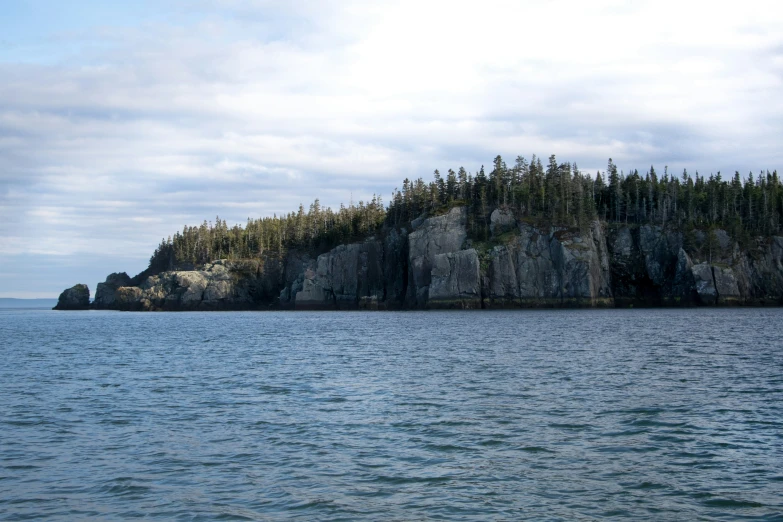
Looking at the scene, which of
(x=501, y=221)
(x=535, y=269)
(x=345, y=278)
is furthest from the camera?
(x=345, y=278)

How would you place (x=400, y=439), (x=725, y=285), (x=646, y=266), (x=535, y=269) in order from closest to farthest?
(x=400, y=439) < (x=725, y=285) < (x=535, y=269) < (x=646, y=266)

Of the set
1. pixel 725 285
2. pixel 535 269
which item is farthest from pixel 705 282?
pixel 535 269

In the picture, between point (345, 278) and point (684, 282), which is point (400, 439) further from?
point (345, 278)

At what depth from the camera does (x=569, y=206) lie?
155875 mm

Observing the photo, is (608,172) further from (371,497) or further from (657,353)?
(371,497)

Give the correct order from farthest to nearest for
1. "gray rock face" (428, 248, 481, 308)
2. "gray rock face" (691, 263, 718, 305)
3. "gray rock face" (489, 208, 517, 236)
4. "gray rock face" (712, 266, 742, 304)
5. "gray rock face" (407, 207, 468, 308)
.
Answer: "gray rock face" (489, 208, 517, 236) < "gray rock face" (407, 207, 468, 308) < "gray rock face" (428, 248, 481, 308) < "gray rock face" (691, 263, 718, 305) < "gray rock face" (712, 266, 742, 304)

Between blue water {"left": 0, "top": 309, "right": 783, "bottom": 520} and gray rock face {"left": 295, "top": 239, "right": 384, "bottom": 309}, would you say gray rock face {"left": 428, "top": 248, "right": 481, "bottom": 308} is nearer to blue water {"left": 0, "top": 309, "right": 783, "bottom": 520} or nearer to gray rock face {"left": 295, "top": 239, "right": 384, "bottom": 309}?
gray rock face {"left": 295, "top": 239, "right": 384, "bottom": 309}

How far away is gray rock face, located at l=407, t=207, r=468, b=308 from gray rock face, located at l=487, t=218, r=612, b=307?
11.7m

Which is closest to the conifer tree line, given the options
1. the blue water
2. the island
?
the island

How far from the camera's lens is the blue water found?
15.9 meters

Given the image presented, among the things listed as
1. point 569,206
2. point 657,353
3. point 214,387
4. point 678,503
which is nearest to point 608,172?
point 569,206

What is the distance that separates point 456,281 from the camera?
134m

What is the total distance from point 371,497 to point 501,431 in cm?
779

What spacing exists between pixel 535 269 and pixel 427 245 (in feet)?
78.3
